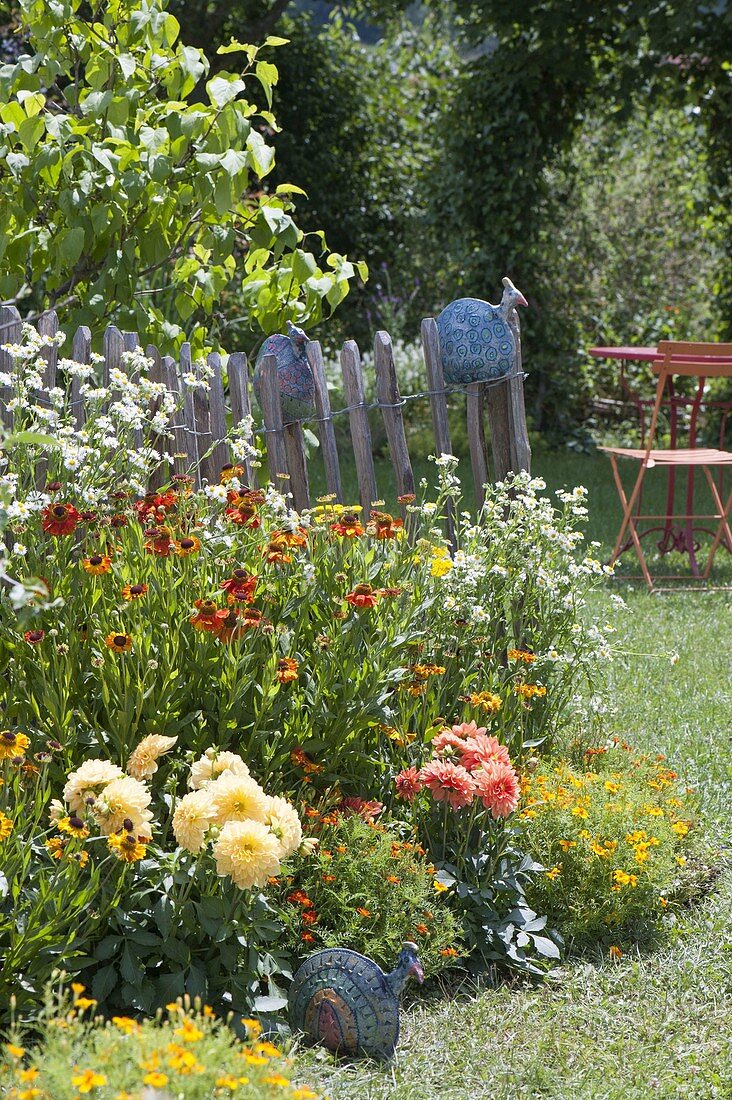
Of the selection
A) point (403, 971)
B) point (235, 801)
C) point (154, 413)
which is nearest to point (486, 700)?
point (403, 971)

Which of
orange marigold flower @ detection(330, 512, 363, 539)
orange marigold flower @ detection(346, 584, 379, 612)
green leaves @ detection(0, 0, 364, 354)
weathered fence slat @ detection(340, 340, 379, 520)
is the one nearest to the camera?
orange marigold flower @ detection(346, 584, 379, 612)

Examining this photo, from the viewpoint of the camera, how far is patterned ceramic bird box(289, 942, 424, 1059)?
214 cm

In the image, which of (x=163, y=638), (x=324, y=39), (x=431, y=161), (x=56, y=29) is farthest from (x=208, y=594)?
(x=324, y=39)

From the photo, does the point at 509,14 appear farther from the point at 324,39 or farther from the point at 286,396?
the point at 286,396

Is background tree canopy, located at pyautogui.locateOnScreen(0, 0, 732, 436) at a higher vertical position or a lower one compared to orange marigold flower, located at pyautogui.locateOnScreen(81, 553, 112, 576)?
higher

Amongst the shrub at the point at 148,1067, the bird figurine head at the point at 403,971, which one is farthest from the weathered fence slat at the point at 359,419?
the shrub at the point at 148,1067

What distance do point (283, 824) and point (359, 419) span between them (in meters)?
1.56

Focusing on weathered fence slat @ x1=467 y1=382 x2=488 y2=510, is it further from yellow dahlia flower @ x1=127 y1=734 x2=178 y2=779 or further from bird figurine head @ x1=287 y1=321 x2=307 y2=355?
yellow dahlia flower @ x1=127 y1=734 x2=178 y2=779

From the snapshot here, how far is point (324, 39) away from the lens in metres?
11.7

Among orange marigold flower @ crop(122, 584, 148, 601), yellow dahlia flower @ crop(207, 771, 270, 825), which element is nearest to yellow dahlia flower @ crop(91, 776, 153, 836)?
yellow dahlia flower @ crop(207, 771, 270, 825)

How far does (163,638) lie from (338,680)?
39cm

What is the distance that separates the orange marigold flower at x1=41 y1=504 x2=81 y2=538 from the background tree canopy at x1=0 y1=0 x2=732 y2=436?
7236 millimetres

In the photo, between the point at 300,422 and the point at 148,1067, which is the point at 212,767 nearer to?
the point at 148,1067

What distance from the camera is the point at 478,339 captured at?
11.0 ft
